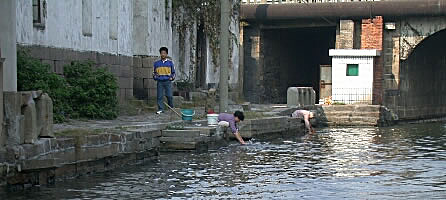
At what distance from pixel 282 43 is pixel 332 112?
30.0ft

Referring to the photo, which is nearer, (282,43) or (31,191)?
(31,191)

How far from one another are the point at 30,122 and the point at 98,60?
9.82m

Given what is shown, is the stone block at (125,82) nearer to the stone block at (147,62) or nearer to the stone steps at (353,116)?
the stone block at (147,62)

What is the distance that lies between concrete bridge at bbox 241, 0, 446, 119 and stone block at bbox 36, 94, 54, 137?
2346 centimetres

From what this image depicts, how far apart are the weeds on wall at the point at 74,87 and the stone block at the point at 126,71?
2416 mm

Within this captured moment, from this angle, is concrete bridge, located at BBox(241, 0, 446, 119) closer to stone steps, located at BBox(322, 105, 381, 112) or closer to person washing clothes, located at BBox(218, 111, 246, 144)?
stone steps, located at BBox(322, 105, 381, 112)

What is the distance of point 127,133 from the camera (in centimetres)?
1619

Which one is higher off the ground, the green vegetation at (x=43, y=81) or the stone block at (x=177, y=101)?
the green vegetation at (x=43, y=81)

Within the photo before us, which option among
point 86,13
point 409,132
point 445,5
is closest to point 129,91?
point 86,13

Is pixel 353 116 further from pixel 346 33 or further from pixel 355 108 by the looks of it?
pixel 346 33

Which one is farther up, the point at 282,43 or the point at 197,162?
the point at 282,43

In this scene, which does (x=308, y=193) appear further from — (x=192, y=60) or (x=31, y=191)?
(x=192, y=60)

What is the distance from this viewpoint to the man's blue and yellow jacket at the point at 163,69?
2305cm

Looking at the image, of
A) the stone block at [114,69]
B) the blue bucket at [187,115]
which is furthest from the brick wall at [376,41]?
the blue bucket at [187,115]
